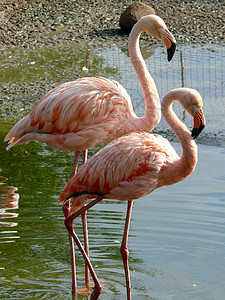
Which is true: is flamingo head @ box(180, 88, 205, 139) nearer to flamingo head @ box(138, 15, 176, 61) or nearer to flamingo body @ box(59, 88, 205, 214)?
flamingo body @ box(59, 88, 205, 214)

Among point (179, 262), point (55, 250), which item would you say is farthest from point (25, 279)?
point (179, 262)

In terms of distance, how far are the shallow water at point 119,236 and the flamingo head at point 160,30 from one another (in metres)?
1.55

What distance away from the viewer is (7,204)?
568 centimetres

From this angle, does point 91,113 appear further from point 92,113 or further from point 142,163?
point 142,163

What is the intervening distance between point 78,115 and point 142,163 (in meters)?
0.83

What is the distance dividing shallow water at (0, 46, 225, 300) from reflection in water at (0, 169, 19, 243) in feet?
0.06

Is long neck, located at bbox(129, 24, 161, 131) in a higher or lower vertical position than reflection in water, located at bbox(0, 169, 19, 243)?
higher

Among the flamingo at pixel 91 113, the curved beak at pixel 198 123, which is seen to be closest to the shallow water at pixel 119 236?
the flamingo at pixel 91 113

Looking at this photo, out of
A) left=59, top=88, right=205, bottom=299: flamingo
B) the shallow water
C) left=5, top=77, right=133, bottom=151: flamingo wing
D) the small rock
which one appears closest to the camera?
left=59, top=88, right=205, bottom=299: flamingo

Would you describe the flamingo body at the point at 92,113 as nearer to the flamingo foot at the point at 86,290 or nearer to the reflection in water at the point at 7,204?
the reflection in water at the point at 7,204

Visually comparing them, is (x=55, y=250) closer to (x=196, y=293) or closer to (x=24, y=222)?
(x=24, y=222)

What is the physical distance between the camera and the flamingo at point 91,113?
179 inches

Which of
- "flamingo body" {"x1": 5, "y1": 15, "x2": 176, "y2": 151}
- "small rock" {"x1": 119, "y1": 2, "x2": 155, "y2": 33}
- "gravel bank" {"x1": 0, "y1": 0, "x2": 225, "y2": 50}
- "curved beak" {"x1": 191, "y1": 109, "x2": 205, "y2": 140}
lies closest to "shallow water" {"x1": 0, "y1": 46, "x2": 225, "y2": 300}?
"flamingo body" {"x1": 5, "y1": 15, "x2": 176, "y2": 151}

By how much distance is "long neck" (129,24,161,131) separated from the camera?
4.56 metres
